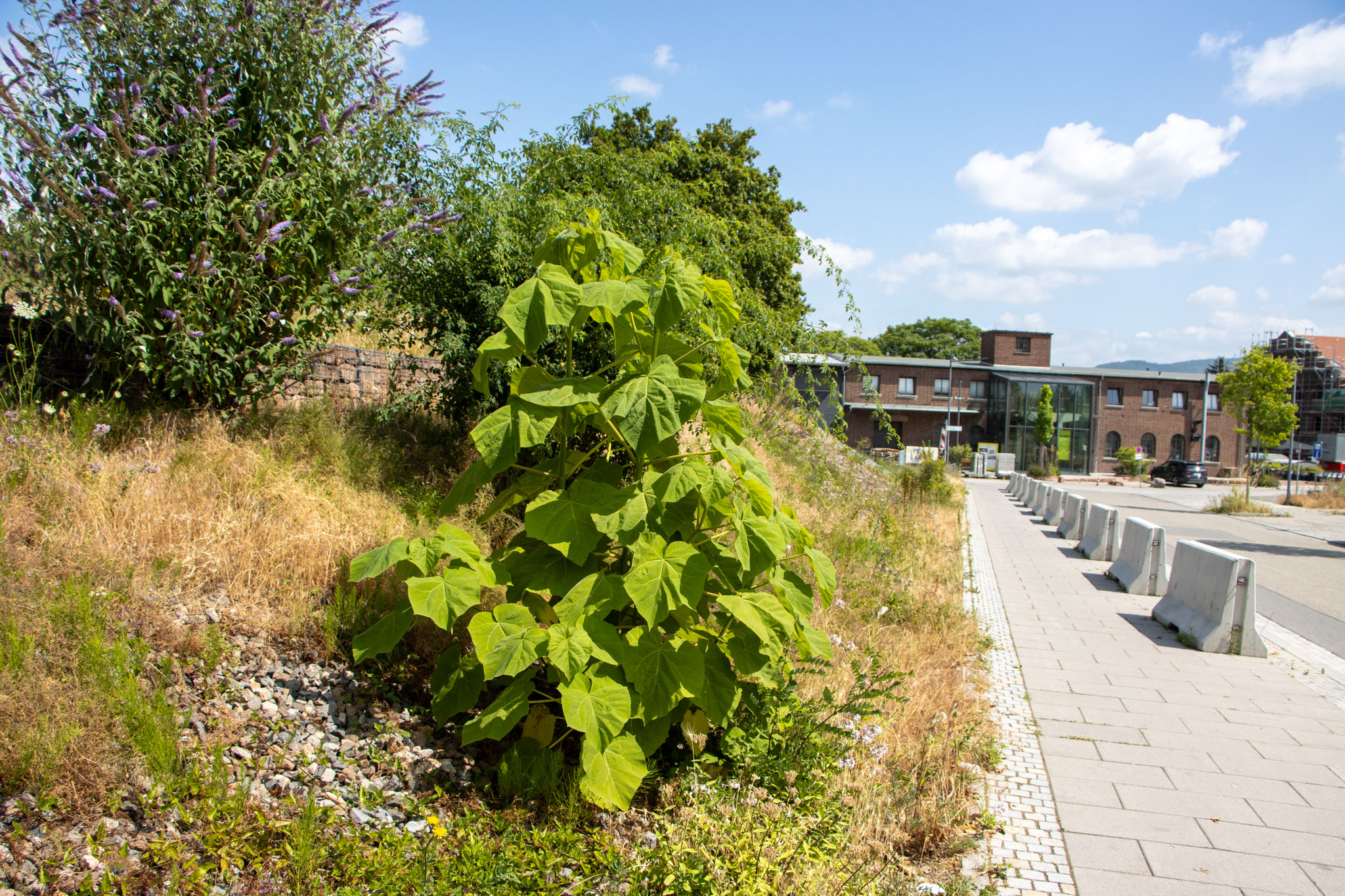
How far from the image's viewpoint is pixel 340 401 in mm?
7203

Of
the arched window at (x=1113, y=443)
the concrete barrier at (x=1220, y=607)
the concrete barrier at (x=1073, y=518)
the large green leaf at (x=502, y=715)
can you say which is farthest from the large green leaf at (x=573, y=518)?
the arched window at (x=1113, y=443)

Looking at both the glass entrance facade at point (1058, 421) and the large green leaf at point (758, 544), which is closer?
the large green leaf at point (758, 544)

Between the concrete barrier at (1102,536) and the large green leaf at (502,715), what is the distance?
422 inches

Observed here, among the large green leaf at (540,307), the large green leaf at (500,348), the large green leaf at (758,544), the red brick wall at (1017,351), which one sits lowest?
the large green leaf at (758,544)

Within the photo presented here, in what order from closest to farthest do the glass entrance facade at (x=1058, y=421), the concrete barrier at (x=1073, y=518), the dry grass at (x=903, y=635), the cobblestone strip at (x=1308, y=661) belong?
the dry grass at (x=903, y=635), the cobblestone strip at (x=1308, y=661), the concrete barrier at (x=1073, y=518), the glass entrance facade at (x=1058, y=421)

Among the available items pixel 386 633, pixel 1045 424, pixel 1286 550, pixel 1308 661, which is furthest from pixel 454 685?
pixel 1045 424

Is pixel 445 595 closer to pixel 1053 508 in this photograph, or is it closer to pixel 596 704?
pixel 596 704

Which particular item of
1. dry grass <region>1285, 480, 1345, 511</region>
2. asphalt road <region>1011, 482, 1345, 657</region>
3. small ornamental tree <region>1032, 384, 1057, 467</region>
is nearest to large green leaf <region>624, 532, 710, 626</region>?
asphalt road <region>1011, 482, 1345, 657</region>

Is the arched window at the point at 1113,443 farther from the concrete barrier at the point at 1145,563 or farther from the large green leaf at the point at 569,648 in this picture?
the large green leaf at the point at 569,648

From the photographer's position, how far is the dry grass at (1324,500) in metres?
24.7

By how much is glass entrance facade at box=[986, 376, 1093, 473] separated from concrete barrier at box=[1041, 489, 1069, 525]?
121 ft

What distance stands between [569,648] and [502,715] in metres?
0.46

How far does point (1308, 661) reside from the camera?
6461 millimetres

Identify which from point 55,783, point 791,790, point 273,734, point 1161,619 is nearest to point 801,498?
point 1161,619
